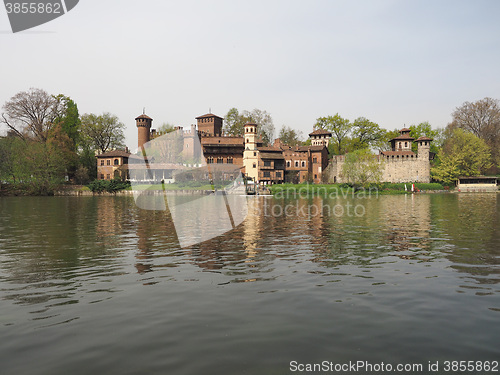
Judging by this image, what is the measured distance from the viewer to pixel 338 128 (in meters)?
99.7

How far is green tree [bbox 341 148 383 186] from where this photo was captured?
7531cm

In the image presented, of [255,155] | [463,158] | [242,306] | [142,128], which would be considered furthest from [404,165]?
[242,306]

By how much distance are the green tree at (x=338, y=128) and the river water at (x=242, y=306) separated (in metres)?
88.9

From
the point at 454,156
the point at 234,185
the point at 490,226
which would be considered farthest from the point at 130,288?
the point at 454,156

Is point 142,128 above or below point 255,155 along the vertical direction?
above

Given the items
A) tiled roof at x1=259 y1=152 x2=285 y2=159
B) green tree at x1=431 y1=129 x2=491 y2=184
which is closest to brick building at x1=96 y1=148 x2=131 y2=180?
tiled roof at x1=259 y1=152 x2=285 y2=159

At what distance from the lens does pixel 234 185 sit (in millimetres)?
69000

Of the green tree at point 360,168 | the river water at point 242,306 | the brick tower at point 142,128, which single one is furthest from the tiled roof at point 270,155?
the river water at point 242,306

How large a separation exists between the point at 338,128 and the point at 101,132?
211ft

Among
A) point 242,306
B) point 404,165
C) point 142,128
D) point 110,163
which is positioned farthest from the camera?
point 142,128

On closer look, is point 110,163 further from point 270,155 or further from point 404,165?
point 404,165

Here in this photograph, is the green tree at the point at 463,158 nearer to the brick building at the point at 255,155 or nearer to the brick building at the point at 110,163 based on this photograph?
the brick building at the point at 255,155

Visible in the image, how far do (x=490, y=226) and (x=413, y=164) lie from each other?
7497 cm

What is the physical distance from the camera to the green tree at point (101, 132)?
88625 millimetres
